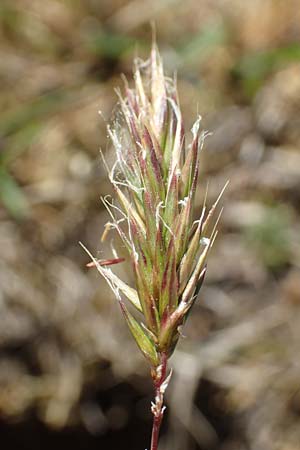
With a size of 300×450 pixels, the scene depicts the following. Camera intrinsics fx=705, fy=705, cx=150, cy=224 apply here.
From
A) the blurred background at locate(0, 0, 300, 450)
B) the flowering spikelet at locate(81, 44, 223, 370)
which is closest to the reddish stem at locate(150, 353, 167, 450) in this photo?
the flowering spikelet at locate(81, 44, 223, 370)

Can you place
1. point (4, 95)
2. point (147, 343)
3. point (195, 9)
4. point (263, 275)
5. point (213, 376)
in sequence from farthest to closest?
point (195, 9)
point (4, 95)
point (263, 275)
point (213, 376)
point (147, 343)

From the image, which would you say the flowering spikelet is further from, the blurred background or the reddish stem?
the blurred background

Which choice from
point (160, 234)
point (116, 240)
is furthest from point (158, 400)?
point (116, 240)

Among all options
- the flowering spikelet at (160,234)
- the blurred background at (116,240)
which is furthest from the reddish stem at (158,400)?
the blurred background at (116,240)

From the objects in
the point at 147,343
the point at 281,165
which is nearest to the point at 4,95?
the point at 281,165

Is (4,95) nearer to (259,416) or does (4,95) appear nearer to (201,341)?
Answer: (201,341)

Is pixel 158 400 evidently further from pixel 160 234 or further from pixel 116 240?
pixel 116 240

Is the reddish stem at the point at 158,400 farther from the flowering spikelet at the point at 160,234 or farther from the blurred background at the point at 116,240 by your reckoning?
the blurred background at the point at 116,240
